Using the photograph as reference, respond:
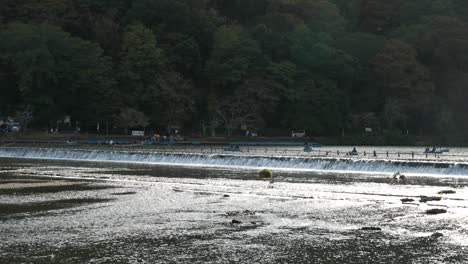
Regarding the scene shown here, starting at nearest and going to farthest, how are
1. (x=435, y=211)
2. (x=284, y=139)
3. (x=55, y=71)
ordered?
(x=435, y=211) < (x=55, y=71) < (x=284, y=139)

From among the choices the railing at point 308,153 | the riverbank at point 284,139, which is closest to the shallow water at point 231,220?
the railing at point 308,153

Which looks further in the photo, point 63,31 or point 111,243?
point 63,31

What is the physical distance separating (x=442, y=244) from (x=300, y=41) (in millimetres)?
78464

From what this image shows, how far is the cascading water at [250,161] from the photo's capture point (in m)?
40.9

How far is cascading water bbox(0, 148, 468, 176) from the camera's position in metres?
40.9

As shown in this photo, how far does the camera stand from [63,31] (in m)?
85.4

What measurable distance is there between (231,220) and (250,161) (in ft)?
84.7

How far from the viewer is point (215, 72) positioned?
89625 millimetres

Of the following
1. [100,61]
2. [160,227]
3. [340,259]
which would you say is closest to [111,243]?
[160,227]

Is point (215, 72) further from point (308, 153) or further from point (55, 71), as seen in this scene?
point (308, 153)

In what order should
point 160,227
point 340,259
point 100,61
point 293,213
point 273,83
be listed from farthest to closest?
point 273,83, point 100,61, point 293,213, point 160,227, point 340,259

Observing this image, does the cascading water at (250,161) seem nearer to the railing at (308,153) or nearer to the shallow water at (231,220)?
the shallow water at (231,220)

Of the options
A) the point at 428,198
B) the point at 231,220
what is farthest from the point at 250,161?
the point at 231,220

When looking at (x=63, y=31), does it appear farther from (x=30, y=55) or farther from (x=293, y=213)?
(x=293, y=213)
